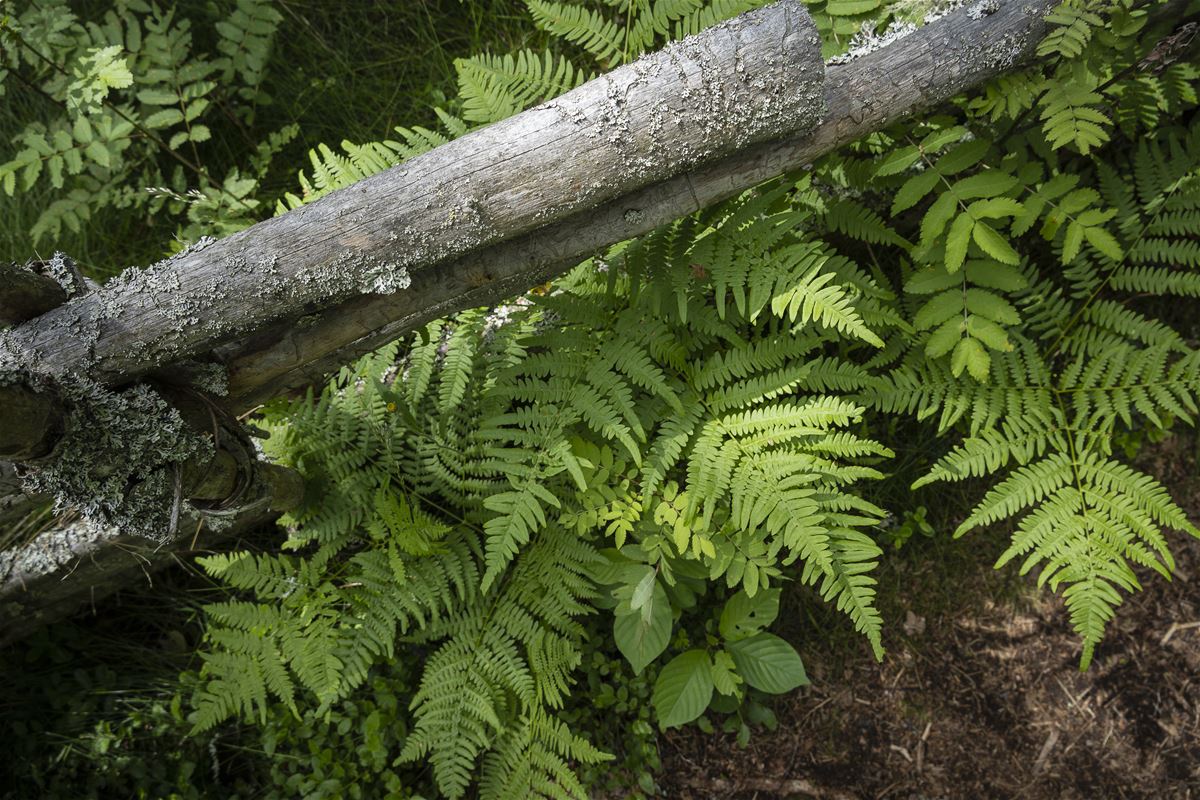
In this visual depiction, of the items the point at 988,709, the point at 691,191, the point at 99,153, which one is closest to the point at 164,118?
the point at 99,153

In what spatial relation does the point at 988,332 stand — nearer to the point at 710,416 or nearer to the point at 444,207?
the point at 710,416

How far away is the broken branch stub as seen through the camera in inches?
80.0

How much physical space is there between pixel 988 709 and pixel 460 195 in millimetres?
3380

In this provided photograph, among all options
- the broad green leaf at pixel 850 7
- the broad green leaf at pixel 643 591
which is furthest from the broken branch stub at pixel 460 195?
the broad green leaf at pixel 643 591

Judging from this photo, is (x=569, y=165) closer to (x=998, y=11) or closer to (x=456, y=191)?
(x=456, y=191)

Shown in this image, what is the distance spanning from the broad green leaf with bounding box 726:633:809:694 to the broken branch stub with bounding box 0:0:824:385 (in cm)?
222

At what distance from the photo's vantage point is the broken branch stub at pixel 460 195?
2031 mm

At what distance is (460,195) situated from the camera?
2062 millimetres

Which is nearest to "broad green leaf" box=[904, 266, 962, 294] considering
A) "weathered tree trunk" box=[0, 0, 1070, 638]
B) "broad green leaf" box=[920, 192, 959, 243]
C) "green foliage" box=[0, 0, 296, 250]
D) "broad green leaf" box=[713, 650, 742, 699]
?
"broad green leaf" box=[920, 192, 959, 243]

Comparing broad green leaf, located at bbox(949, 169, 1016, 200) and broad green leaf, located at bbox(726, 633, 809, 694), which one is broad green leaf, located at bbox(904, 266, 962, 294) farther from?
broad green leaf, located at bbox(726, 633, 809, 694)

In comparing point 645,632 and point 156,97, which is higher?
point 156,97

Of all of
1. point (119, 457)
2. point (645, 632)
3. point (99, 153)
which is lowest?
point (645, 632)

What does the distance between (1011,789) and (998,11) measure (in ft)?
10.7

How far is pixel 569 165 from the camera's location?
2.07 m
